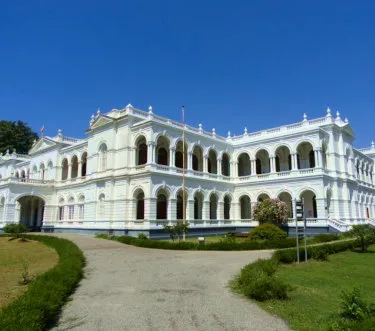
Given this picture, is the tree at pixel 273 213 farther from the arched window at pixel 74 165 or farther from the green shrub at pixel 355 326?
the green shrub at pixel 355 326

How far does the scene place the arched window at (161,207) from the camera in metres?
30.3

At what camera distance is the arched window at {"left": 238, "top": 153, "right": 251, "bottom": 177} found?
1586 inches

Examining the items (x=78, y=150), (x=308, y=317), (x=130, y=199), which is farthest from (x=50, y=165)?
(x=308, y=317)

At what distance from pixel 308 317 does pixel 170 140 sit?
25190 millimetres

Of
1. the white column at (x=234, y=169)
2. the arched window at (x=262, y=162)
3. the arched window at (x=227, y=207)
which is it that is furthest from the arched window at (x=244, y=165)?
the arched window at (x=227, y=207)

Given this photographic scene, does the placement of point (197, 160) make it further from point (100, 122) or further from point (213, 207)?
point (100, 122)

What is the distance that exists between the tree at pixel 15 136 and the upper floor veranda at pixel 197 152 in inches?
988

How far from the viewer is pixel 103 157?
33.3 meters

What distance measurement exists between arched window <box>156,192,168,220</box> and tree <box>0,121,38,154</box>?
45410 millimetres

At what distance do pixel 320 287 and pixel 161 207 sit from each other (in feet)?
71.2

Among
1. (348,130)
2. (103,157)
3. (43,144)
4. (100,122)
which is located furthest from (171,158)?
(43,144)

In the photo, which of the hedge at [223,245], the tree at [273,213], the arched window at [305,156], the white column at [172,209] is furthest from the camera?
the arched window at [305,156]

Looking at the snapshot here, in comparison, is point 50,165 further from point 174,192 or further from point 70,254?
point 70,254

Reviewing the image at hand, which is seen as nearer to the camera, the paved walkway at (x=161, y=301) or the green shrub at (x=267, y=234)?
the paved walkway at (x=161, y=301)
